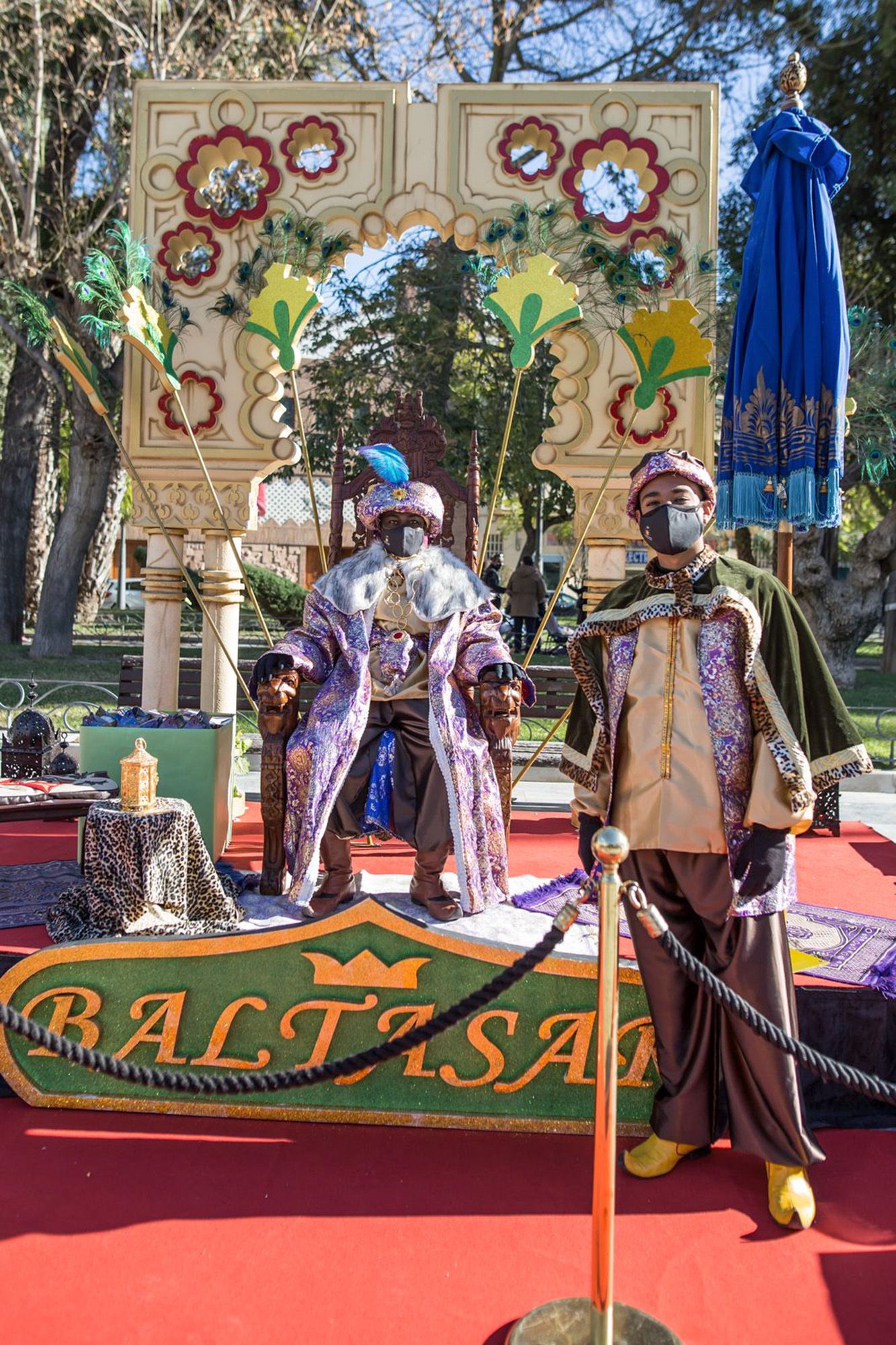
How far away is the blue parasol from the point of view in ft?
15.0

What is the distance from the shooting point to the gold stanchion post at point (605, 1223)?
6.93 ft

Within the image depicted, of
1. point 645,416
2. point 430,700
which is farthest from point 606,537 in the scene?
point 430,700

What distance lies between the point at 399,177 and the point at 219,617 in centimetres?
266

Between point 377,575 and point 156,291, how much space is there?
2.69 meters

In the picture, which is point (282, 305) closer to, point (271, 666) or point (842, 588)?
point (271, 666)

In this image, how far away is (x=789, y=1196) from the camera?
2570 millimetres

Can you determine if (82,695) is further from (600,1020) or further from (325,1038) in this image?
(600,1020)

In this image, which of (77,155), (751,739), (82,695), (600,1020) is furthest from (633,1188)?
(77,155)

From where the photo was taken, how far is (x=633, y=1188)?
107 inches

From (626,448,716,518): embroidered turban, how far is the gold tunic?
1.19ft

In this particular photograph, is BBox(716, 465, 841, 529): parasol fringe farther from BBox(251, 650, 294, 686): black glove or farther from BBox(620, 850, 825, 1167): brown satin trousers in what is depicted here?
BBox(620, 850, 825, 1167): brown satin trousers

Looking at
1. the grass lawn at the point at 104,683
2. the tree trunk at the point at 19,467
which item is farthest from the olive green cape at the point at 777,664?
the tree trunk at the point at 19,467

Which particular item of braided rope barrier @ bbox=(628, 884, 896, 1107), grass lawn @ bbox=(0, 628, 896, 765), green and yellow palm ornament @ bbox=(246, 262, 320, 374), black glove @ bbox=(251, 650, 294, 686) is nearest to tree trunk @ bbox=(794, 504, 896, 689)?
grass lawn @ bbox=(0, 628, 896, 765)

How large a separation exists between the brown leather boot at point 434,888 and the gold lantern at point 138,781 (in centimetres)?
105
